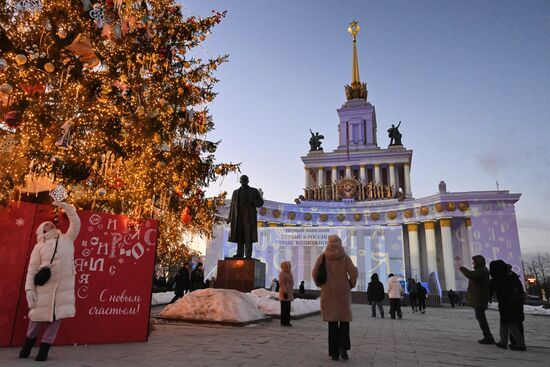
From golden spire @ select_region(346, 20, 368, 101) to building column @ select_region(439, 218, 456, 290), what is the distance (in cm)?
2825

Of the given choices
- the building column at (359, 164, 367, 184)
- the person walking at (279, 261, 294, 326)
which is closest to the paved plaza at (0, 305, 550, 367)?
the person walking at (279, 261, 294, 326)

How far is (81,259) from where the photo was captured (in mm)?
5352

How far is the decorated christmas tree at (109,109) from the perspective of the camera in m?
5.89

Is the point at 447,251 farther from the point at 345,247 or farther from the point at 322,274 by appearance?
the point at 322,274

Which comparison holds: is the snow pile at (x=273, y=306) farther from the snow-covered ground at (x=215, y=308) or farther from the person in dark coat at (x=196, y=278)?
the person in dark coat at (x=196, y=278)

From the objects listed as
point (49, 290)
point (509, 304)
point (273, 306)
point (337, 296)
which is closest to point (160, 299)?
point (273, 306)

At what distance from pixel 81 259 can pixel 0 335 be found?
4.19 ft

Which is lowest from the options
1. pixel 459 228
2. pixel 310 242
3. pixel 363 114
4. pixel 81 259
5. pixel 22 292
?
pixel 22 292

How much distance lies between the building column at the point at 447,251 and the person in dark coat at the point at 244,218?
35.1m

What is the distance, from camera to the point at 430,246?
135 feet

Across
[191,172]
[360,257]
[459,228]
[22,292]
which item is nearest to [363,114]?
[459,228]

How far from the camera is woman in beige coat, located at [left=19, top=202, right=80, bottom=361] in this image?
4035 millimetres

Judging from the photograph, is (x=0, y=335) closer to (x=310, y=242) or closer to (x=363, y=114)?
(x=310, y=242)

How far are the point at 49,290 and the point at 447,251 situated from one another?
42264 mm
